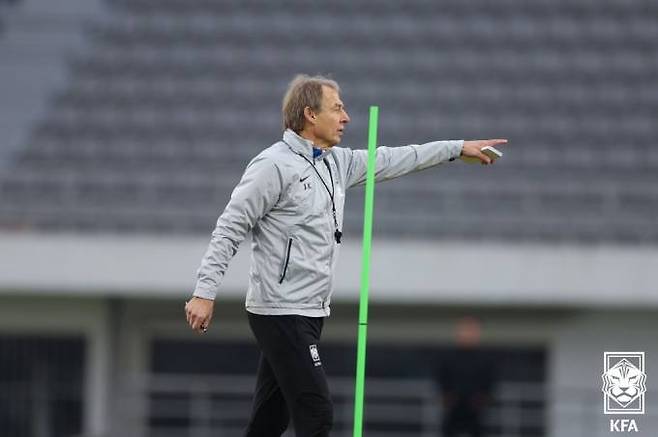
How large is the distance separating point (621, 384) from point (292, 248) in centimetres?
169

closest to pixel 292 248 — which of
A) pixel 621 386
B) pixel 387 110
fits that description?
pixel 621 386

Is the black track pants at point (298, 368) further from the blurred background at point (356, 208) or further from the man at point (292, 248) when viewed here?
the blurred background at point (356, 208)

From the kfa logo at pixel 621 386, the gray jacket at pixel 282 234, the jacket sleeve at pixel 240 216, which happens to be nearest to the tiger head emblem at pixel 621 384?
Result: the kfa logo at pixel 621 386

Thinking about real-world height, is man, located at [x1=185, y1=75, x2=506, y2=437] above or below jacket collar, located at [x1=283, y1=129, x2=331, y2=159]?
below

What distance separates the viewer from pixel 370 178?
173 inches

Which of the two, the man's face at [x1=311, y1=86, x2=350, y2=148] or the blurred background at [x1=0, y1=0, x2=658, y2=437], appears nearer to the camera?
the man's face at [x1=311, y1=86, x2=350, y2=148]

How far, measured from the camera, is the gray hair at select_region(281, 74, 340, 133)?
4215 millimetres

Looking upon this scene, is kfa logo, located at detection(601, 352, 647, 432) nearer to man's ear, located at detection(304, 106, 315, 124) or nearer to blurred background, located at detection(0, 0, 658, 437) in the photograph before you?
man's ear, located at detection(304, 106, 315, 124)

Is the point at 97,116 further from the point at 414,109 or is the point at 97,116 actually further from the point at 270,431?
the point at 270,431

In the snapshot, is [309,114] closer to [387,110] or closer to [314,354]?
[314,354]

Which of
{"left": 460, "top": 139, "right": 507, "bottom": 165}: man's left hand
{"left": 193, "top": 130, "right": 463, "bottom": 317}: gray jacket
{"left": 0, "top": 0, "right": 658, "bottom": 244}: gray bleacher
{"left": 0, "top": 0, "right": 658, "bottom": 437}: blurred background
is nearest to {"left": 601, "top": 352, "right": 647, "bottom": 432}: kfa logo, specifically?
{"left": 460, "top": 139, "right": 507, "bottom": 165}: man's left hand

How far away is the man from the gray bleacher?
20.7ft

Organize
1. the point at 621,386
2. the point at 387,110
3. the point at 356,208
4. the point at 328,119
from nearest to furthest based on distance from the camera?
the point at 328,119, the point at 621,386, the point at 356,208, the point at 387,110

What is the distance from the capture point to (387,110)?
12.2 metres
